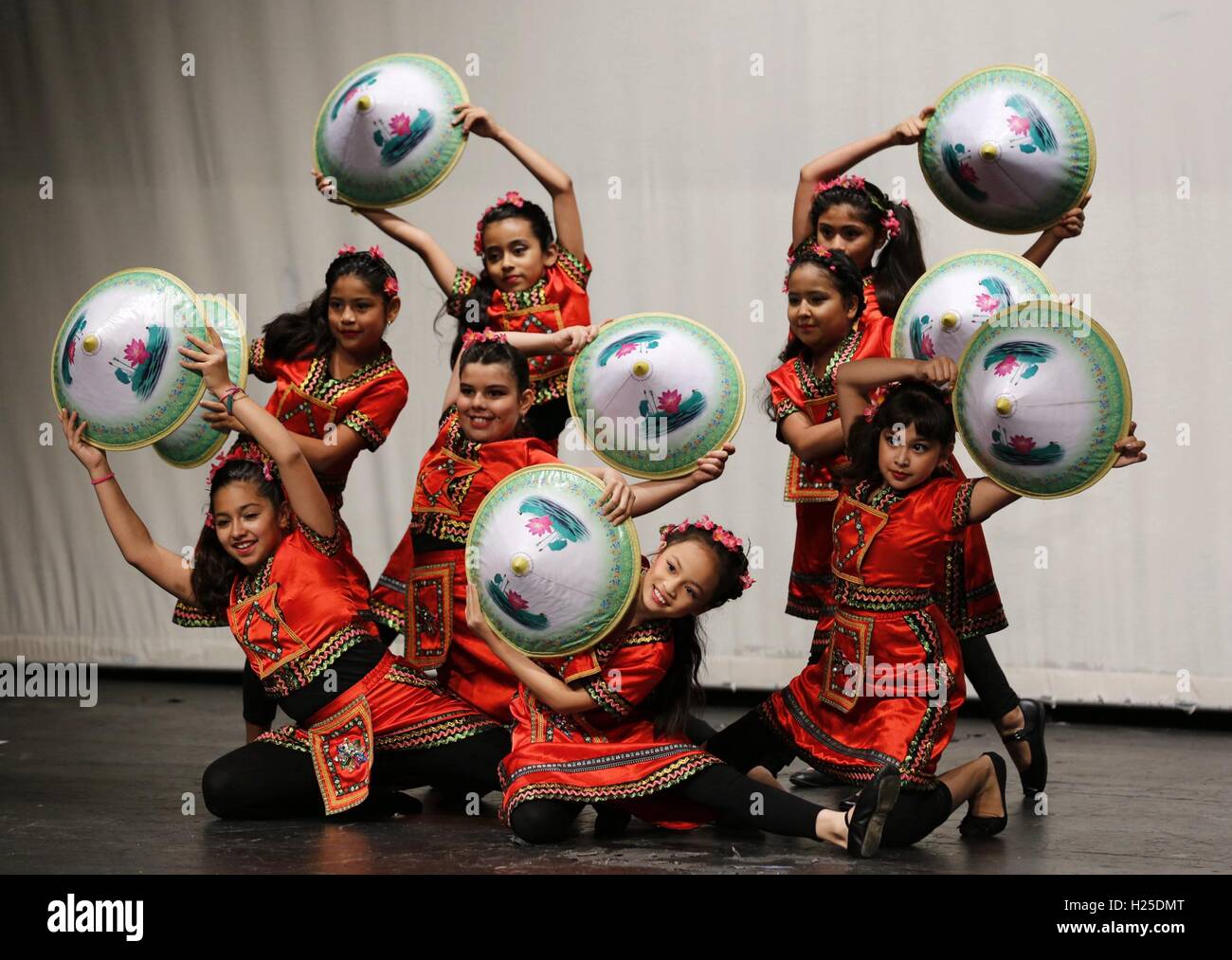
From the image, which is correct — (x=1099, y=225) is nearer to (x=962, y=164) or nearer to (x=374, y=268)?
(x=962, y=164)

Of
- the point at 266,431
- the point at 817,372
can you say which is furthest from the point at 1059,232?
the point at 266,431

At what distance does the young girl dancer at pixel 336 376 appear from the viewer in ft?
11.6

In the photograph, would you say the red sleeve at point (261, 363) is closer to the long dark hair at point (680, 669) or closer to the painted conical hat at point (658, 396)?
the painted conical hat at point (658, 396)

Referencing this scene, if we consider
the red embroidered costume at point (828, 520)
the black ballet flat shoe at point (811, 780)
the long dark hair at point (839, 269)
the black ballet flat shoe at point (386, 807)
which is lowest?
the black ballet flat shoe at point (811, 780)

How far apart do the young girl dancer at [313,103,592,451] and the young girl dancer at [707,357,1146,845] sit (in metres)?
0.80

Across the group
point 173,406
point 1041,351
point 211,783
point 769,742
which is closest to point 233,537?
point 173,406

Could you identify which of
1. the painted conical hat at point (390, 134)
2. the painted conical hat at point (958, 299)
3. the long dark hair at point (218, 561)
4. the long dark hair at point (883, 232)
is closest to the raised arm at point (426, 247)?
the painted conical hat at point (390, 134)

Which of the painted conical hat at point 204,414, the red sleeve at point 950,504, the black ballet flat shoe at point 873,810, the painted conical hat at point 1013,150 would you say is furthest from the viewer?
the painted conical hat at point 204,414

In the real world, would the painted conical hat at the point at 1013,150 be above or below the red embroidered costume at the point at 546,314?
above

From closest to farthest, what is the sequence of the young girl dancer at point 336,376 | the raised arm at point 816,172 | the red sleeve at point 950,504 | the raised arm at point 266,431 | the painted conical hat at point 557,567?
the painted conical hat at point 557,567 → the red sleeve at point 950,504 → the raised arm at point 266,431 → the young girl dancer at point 336,376 → the raised arm at point 816,172

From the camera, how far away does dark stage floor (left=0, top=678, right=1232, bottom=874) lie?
9.34 feet

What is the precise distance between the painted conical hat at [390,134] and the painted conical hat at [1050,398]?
54.0 inches

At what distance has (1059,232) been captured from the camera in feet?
11.4

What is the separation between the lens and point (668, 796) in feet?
10.1
